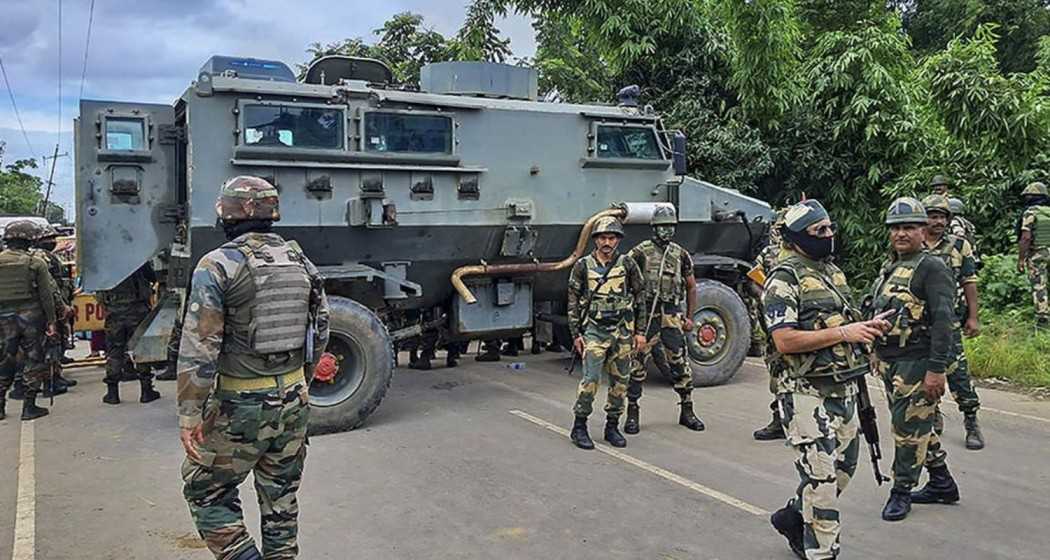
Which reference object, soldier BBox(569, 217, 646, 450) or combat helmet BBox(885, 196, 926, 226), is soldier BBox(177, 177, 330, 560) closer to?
soldier BBox(569, 217, 646, 450)

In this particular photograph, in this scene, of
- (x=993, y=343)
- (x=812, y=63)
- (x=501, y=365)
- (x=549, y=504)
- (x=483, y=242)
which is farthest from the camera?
(x=812, y=63)

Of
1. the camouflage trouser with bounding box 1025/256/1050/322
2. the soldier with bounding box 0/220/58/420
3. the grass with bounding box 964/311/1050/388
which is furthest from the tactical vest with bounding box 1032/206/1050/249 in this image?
the soldier with bounding box 0/220/58/420

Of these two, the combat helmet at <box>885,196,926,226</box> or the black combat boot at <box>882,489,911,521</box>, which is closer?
the combat helmet at <box>885,196,926,226</box>

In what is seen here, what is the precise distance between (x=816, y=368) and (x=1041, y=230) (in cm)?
728

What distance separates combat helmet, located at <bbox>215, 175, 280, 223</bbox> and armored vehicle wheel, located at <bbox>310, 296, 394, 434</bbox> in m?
2.97

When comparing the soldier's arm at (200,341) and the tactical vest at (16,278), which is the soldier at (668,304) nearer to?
the soldier's arm at (200,341)

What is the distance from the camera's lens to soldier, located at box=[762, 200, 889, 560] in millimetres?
3477

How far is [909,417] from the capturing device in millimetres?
4359

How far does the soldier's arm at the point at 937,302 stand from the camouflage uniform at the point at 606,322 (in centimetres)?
200

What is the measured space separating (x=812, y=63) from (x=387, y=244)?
327 inches

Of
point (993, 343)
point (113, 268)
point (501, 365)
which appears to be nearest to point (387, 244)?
point (113, 268)

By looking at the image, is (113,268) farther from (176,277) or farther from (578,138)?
(578,138)

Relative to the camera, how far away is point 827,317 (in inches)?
138

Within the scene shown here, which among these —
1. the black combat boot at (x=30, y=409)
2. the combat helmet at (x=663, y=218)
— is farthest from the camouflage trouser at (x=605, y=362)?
the black combat boot at (x=30, y=409)
